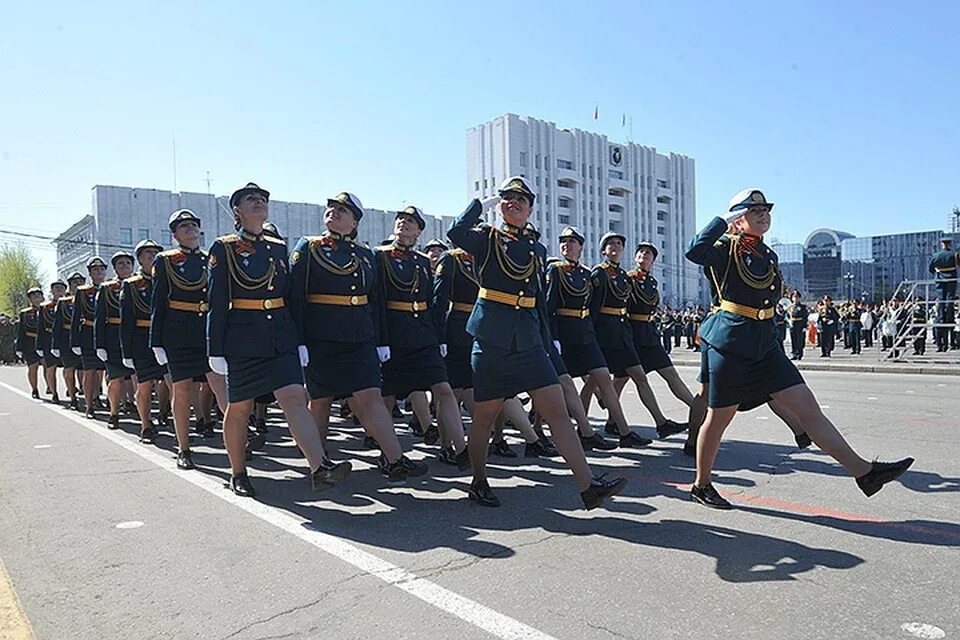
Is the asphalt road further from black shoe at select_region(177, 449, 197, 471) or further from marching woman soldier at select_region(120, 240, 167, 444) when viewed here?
marching woman soldier at select_region(120, 240, 167, 444)

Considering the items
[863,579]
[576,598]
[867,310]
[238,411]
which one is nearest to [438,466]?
[238,411]

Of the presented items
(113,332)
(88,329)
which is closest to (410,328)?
(113,332)

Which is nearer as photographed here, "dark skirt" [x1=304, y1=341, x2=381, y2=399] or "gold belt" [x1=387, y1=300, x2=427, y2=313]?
"dark skirt" [x1=304, y1=341, x2=381, y2=399]

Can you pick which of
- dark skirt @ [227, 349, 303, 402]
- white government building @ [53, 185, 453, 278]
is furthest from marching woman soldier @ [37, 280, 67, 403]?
white government building @ [53, 185, 453, 278]

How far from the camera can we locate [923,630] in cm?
320

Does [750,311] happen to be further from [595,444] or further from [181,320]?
[181,320]

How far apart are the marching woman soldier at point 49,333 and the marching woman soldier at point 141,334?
5804 millimetres

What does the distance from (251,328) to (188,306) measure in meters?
2.10

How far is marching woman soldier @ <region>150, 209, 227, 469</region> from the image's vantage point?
285 inches

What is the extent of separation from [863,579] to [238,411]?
13.4 feet

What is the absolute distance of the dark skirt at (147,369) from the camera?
8797 mm

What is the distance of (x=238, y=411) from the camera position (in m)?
5.82

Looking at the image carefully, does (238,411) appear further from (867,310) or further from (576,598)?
(867,310)

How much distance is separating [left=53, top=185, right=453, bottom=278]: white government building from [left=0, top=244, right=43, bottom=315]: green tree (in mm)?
3111
